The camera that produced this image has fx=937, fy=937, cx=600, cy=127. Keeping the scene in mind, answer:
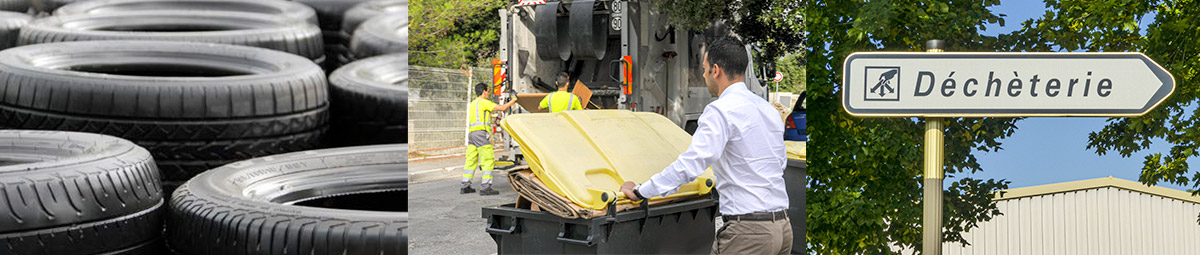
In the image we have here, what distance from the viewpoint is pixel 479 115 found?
703 centimetres

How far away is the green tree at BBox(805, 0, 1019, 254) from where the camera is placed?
8.61 ft

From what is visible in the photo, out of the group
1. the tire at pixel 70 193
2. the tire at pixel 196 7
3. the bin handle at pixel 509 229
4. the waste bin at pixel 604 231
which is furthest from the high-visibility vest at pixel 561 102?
the tire at pixel 70 193

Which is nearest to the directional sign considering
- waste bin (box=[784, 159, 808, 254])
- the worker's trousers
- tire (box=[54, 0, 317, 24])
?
tire (box=[54, 0, 317, 24])

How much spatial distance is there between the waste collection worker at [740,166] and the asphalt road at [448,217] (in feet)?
6.32

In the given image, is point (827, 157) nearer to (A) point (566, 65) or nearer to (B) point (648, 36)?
(B) point (648, 36)

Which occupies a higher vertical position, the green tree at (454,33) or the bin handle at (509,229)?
the green tree at (454,33)

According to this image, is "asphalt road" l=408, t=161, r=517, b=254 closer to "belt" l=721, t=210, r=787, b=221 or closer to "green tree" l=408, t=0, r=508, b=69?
"green tree" l=408, t=0, r=508, b=69

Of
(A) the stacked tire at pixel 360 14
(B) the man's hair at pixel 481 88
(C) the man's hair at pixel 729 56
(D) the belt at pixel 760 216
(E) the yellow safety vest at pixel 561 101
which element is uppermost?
(A) the stacked tire at pixel 360 14

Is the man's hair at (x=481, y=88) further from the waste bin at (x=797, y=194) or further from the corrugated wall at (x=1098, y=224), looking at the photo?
the corrugated wall at (x=1098, y=224)

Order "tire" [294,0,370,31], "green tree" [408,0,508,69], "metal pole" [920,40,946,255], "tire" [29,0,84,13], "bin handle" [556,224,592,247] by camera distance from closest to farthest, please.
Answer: "tire" [29,0,84,13], "tire" [294,0,370,31], "metal pole" [920,40,946,255], "bin handle" [556,224,592,247], "green tree" [408,0,508,69]

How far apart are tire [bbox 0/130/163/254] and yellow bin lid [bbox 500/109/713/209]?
64.4 inches

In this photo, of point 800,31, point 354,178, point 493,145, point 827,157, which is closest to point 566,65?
point 493,145

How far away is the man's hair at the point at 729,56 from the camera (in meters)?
2.48

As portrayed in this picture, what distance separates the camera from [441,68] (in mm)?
7867
